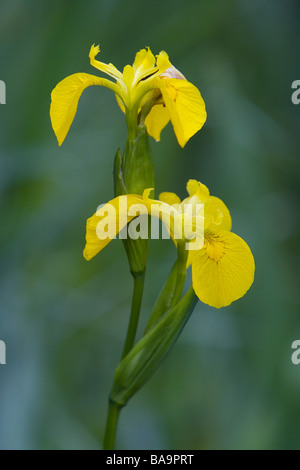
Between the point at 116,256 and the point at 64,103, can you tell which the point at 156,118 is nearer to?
the point at 64,103

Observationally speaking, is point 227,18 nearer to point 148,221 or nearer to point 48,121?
point 48,121

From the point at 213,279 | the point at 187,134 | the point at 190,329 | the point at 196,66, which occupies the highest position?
the point at 196,66

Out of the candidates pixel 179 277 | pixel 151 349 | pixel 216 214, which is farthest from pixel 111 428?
pixel 216 214

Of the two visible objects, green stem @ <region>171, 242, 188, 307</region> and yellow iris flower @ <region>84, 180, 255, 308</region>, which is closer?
yellow iris flower @ <region>84, 180, 255, 308</region>

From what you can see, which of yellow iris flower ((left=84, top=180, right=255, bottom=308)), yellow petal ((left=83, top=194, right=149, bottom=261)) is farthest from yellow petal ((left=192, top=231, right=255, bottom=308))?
yellow petal ((left=83, top=194, right=149, bottom=261))

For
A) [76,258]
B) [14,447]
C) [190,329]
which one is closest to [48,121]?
[76,258]

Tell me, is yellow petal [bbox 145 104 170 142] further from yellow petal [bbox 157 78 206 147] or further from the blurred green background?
the blurred green background
